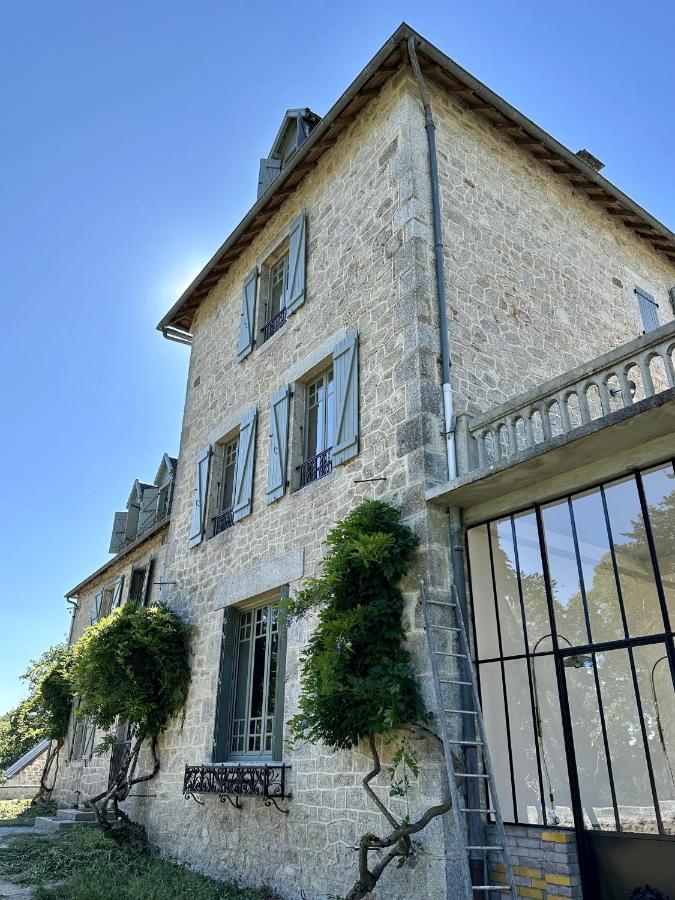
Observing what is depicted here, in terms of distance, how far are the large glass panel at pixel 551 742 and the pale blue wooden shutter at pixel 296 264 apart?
16.9 feet

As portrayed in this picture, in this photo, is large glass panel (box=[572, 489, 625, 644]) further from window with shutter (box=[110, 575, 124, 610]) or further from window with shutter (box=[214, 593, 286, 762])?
window with shutter (box=[110, 575, 124, 610])

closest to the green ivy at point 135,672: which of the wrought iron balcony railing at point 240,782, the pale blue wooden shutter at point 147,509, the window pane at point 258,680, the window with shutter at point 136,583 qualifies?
the wrought iron balcony railing at point 240,782

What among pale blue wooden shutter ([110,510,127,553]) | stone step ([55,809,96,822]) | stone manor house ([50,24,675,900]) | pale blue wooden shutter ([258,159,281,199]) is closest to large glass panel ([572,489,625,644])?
stone manor house ([50,24,675,900])

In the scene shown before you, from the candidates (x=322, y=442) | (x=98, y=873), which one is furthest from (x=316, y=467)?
(x=98, y=873)

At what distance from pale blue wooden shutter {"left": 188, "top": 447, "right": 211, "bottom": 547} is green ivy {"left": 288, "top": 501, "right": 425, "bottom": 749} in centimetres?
376

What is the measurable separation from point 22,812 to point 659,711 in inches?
507

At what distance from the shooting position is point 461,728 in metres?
5.09

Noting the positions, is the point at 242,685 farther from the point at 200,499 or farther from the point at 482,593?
the point at 482,593

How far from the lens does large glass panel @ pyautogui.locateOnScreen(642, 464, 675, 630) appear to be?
4898 mm

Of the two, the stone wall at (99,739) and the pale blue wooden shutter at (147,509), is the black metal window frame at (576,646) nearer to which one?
the stone wall at (99,739)

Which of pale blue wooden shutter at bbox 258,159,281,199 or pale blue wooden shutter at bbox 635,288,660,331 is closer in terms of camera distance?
pale blue wooden shutter at bbox 635,288,660,331

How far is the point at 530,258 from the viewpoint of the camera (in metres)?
8.11

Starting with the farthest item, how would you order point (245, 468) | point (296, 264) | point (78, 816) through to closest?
Answer: point (78, 816) < point (296, 264) < point (245, 468)

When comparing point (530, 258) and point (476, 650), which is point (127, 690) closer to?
point (476, 650)
